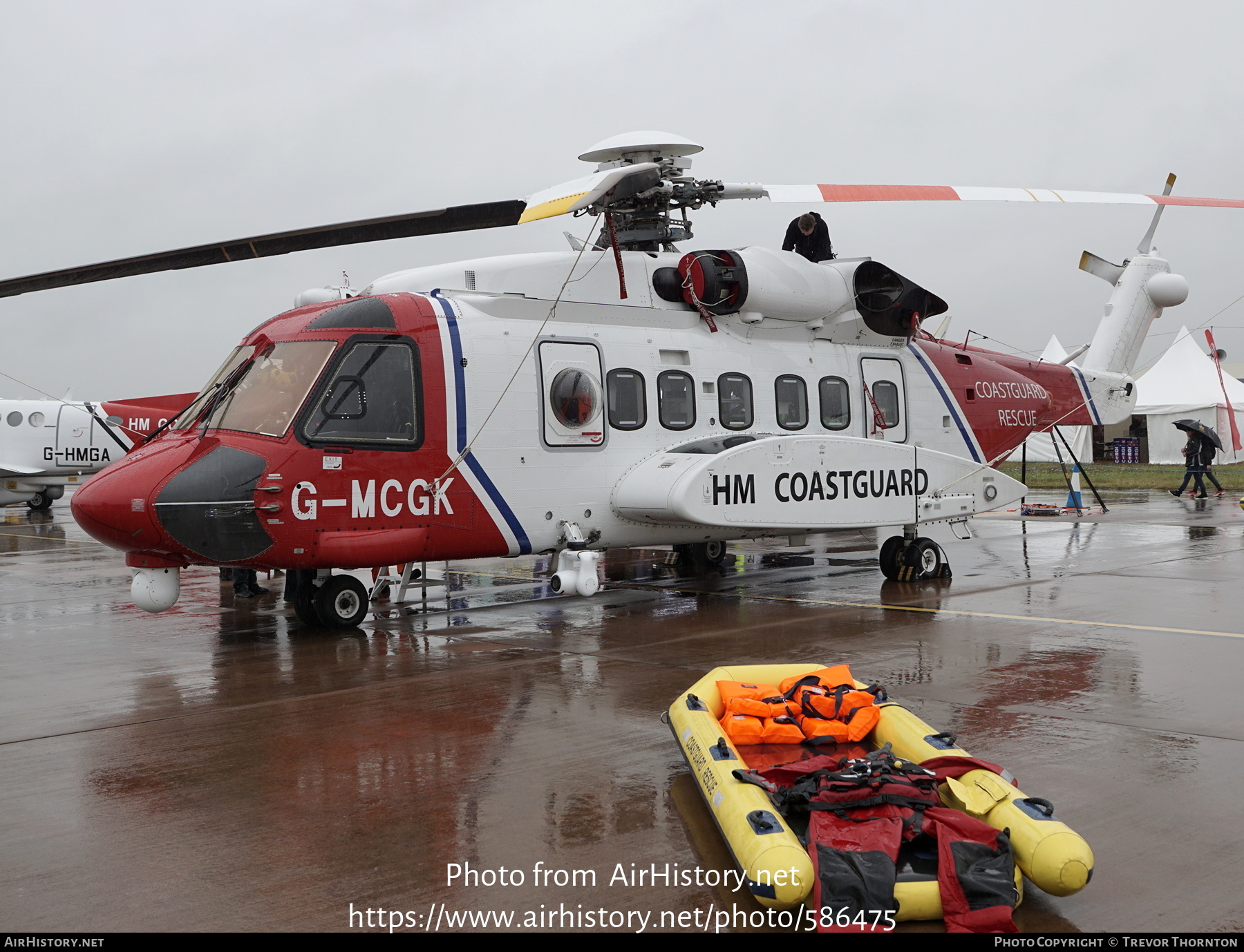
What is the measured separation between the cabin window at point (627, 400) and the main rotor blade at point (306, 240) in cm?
209

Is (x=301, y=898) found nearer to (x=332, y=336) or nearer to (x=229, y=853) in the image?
(x=229, y=853)

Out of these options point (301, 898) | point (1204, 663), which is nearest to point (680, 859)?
point (301, 898)

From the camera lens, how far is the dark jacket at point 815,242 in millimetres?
13055

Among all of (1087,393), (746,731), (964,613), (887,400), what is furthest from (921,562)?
(746,731)

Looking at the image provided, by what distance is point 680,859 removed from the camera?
406 cm

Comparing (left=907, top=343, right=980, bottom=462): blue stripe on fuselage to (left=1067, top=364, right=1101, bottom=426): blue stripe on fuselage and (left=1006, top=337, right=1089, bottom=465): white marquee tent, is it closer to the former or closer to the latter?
(left=1067, top=364, right=1101, bottom=426): blue stripe on fuselage

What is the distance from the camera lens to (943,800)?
424 centimetres

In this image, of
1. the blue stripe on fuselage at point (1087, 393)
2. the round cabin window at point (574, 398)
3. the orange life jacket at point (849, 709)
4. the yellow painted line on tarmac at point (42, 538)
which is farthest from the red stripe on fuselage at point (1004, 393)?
the yellow painted line on tarmac at point (42, 538)

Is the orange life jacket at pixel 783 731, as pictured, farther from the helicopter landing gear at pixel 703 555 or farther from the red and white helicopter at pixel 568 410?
the helicopter landing gear at pixel 703 555

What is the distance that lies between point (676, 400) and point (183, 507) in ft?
16.4

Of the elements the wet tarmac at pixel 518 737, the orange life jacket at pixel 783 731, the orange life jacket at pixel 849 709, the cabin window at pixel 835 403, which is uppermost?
the cabin window at pixel 835 403

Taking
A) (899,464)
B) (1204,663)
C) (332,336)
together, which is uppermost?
(332,336)

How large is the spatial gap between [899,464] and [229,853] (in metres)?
9.00

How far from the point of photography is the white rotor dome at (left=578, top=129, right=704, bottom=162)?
8984 mm
